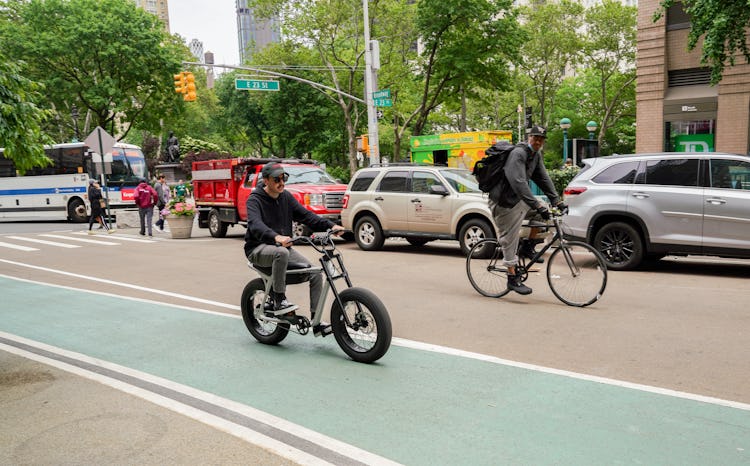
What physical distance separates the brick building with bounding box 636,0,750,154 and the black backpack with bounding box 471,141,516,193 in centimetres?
1497

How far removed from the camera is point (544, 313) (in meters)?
Result: 7.12

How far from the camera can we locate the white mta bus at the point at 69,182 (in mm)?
27641

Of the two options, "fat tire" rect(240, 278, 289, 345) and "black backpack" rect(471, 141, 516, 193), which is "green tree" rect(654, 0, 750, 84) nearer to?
"black backpack" rect(471, 141, 516, 193)

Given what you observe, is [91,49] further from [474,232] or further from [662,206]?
[662,206]

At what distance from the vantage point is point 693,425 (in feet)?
12.8

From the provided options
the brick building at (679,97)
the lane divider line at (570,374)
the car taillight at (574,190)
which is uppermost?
the brick building at (679,97)

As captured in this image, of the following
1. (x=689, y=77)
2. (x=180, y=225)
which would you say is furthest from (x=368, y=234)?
(x=689, y=77)

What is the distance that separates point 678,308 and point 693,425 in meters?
3.68

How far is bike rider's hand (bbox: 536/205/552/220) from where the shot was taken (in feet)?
24.0

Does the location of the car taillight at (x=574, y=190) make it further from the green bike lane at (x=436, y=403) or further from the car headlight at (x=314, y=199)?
the car headlight at (x=314, y=199)

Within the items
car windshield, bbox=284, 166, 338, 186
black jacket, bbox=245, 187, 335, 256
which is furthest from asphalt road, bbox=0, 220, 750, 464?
car windshield, bbox=284, 166, 338, 186

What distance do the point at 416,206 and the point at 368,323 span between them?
8077mm

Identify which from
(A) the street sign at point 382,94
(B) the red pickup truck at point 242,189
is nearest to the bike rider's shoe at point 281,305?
(B) the red pickup truck at point 242,189

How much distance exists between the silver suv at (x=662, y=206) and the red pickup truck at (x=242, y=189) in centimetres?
690
